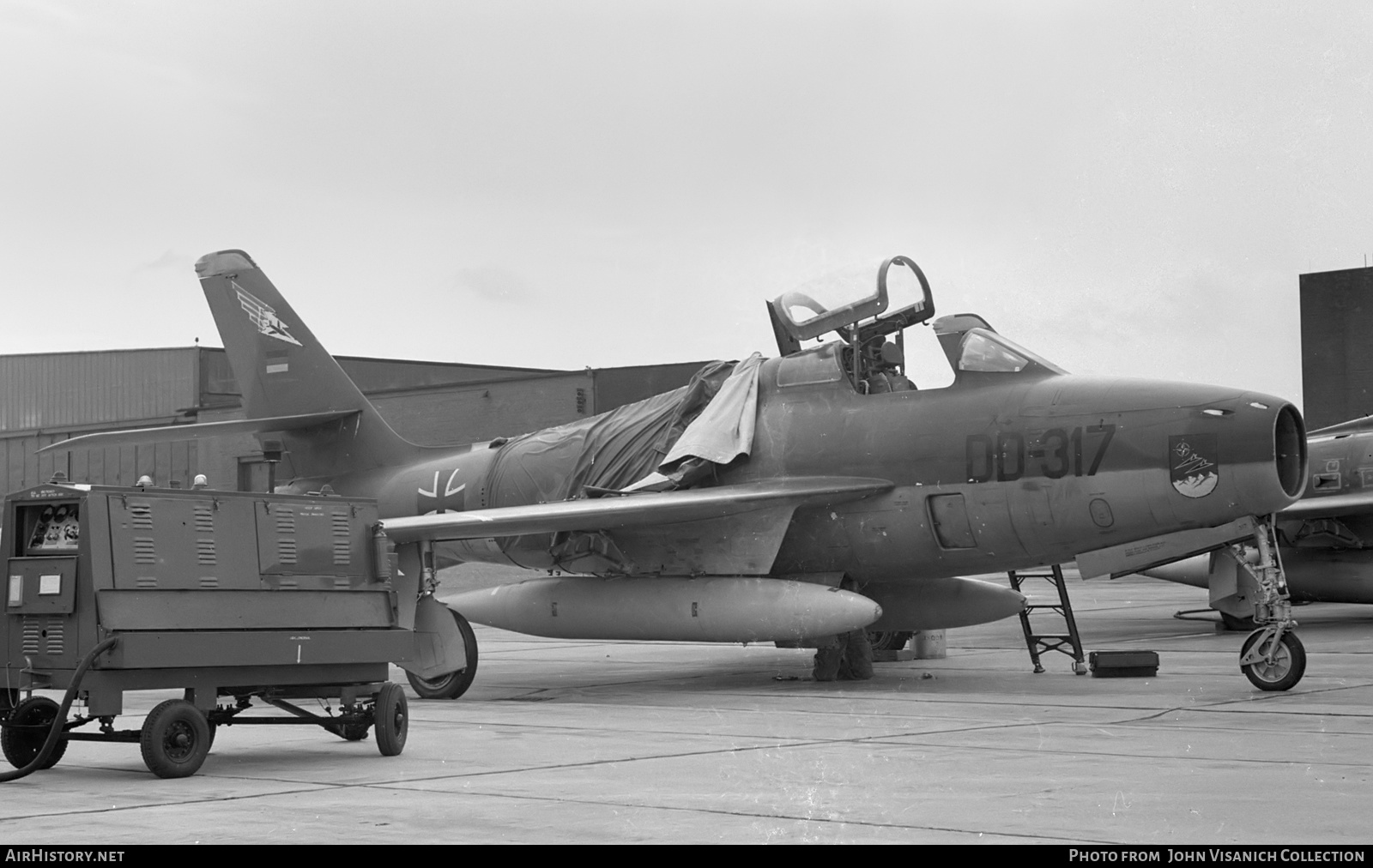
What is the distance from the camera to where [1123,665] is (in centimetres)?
1416

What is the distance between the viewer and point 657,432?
604 inches

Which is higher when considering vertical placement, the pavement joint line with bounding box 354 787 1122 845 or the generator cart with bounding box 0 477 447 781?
the generator cart with bounding box 0 477 447 781

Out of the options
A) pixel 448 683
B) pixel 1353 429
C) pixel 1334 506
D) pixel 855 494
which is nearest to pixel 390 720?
pixel 448 683

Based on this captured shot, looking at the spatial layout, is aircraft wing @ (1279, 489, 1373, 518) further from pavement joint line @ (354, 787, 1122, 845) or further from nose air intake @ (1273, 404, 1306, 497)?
pavement joint line @ (354, 787, 1122, 845)

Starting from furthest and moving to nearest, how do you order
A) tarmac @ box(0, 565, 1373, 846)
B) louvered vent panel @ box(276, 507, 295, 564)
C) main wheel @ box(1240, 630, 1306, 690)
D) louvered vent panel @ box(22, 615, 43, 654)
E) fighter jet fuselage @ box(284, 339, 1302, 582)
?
1. fighter jet fuselage @ box(284, 339, 1302, 582)
2. main wheel @ box(1240, 630, 1306, 690)
3. louvered vent panel @ box(276, 507, 295, 564)
4. louvered vent panel @ box(22, 615, 43, 654)
5. tarmac @ box(0, 565, 1373, 846)

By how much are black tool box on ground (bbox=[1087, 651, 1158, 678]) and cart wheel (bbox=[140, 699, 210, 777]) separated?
28.7ft

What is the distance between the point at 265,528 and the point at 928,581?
25.6ft

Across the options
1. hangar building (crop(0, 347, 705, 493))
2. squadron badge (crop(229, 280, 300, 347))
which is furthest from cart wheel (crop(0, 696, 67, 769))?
hangar building (crop(0, 347, 705, 493))

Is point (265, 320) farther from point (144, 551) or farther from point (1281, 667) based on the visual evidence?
point (1281, 667)

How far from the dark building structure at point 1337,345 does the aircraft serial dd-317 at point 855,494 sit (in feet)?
125

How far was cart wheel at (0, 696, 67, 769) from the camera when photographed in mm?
8414

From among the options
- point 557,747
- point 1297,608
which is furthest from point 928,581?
point 1297,608

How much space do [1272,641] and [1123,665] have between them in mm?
2245

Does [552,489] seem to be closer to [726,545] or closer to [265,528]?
[726,545]
